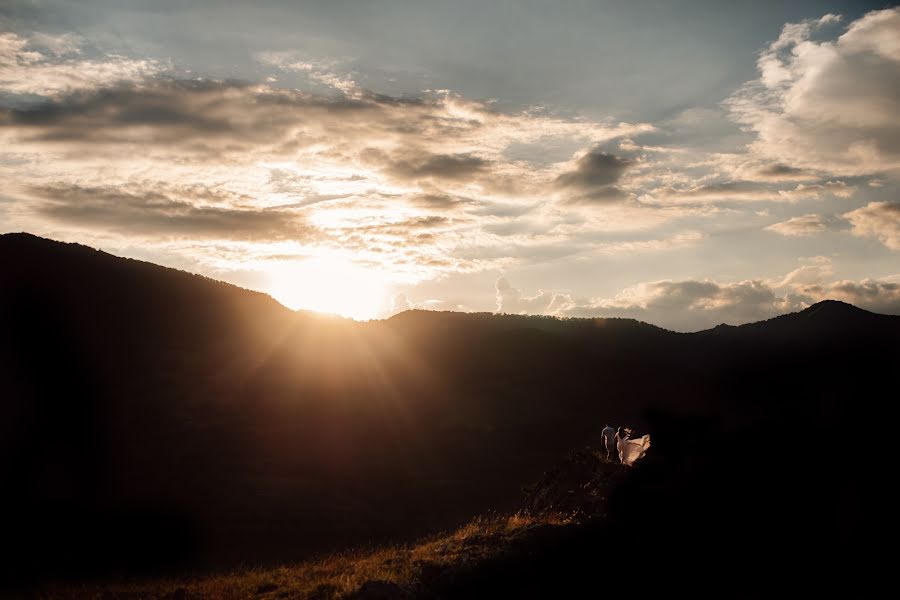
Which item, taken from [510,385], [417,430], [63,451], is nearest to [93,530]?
[63,451]

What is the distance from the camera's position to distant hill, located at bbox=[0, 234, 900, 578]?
1922cm

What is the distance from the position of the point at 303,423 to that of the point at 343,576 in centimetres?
4945

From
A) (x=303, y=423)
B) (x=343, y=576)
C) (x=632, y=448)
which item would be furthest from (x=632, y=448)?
(x=303, y=423)

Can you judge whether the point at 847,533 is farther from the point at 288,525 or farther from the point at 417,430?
the point at 417,430

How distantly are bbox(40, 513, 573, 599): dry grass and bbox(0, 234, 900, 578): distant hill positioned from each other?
14.3 feet

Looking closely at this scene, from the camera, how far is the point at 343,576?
17453mm

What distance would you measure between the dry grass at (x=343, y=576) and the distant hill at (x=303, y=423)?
14.3 feet

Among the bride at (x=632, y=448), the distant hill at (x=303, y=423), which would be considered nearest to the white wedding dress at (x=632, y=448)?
the bride at (x=632, y=448)

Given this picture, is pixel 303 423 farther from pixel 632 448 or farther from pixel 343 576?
pixel 343 576

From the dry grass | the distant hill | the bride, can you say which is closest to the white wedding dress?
the bride

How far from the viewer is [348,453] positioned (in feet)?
197

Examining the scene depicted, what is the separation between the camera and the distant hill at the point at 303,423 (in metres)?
19.2

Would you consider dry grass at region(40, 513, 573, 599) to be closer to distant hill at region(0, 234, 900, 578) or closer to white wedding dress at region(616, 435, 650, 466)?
white wedding dress at region(616, 435, 650, 466)

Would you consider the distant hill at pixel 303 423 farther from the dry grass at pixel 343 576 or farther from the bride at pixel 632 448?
the dry grass at pixel 343 576
